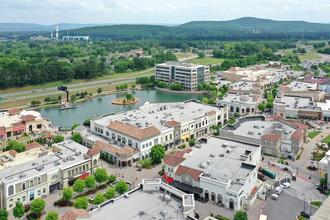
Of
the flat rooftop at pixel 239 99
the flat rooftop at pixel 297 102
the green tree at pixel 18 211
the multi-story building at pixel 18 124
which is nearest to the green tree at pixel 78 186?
the green tree at pixel 18 211

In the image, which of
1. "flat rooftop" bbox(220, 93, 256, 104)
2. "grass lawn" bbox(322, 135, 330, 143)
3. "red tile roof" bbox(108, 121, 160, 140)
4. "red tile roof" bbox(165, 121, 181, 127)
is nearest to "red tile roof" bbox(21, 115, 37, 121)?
"red tile roof" bbox(108, 121, 160, 140)

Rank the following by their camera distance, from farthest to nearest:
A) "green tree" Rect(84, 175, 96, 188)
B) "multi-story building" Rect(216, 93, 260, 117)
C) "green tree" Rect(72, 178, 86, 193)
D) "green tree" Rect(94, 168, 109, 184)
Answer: "multi-story building" Rect(216, 93, 260, 117) < "green tree" Rect(94, 168, 109, 184) < "green tree" Rect(84, 175, 96, 188) < "green tree" Rect(72, 178, 86, 193)

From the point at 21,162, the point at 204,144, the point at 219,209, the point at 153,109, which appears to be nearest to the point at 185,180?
the point at 219,209

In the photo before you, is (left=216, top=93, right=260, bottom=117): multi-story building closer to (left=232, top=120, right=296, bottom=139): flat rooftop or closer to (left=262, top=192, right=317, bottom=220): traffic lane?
(left=232, top=120, right=296, bottom=139): flat rooftop

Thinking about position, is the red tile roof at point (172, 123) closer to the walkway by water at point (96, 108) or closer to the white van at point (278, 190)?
the white van at point (278, 190)

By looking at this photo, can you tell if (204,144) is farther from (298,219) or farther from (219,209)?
(298,219)

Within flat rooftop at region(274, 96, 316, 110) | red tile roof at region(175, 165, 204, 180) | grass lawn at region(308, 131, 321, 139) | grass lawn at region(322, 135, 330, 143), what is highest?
flat rooftop at region(274, 96, 316, 110)
